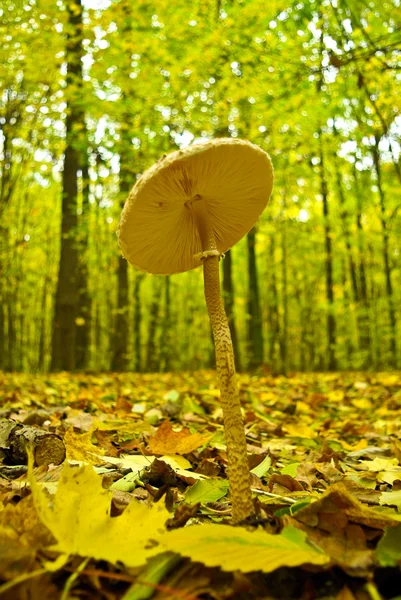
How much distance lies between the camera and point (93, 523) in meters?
1.15

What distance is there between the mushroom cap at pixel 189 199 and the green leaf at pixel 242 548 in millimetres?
898

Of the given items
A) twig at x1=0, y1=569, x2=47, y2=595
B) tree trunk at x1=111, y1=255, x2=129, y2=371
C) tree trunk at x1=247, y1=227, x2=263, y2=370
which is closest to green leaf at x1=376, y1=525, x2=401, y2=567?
twig at x1=0, y1=569, x2=47, y2=595

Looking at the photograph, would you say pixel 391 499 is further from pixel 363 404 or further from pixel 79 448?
pixel 363 404

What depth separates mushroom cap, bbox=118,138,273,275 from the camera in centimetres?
138

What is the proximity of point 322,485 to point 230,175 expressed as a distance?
146 centimetres

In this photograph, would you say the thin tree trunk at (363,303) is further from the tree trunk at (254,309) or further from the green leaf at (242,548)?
the green leaf at (242,548)

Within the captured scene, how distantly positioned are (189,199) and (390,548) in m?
1.23

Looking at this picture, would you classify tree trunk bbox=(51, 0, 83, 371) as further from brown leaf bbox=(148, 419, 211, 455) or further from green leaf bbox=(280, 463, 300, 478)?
green leaf bbox=(280, 463, 300, 478)

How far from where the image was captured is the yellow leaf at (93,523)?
3.49ft

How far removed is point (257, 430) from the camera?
11.1 ft

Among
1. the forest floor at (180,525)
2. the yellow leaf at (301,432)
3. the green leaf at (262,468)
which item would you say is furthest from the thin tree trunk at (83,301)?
the green leaf at (262,468)

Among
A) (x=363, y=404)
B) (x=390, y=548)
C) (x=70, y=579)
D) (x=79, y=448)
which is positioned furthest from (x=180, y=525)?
(x=363, y=404)

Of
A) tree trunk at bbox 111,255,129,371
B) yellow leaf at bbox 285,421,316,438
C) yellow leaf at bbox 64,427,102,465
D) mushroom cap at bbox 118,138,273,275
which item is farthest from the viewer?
tree trunk at bbox 111,255,129,371

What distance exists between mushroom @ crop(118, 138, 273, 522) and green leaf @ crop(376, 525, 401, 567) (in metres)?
0.40
